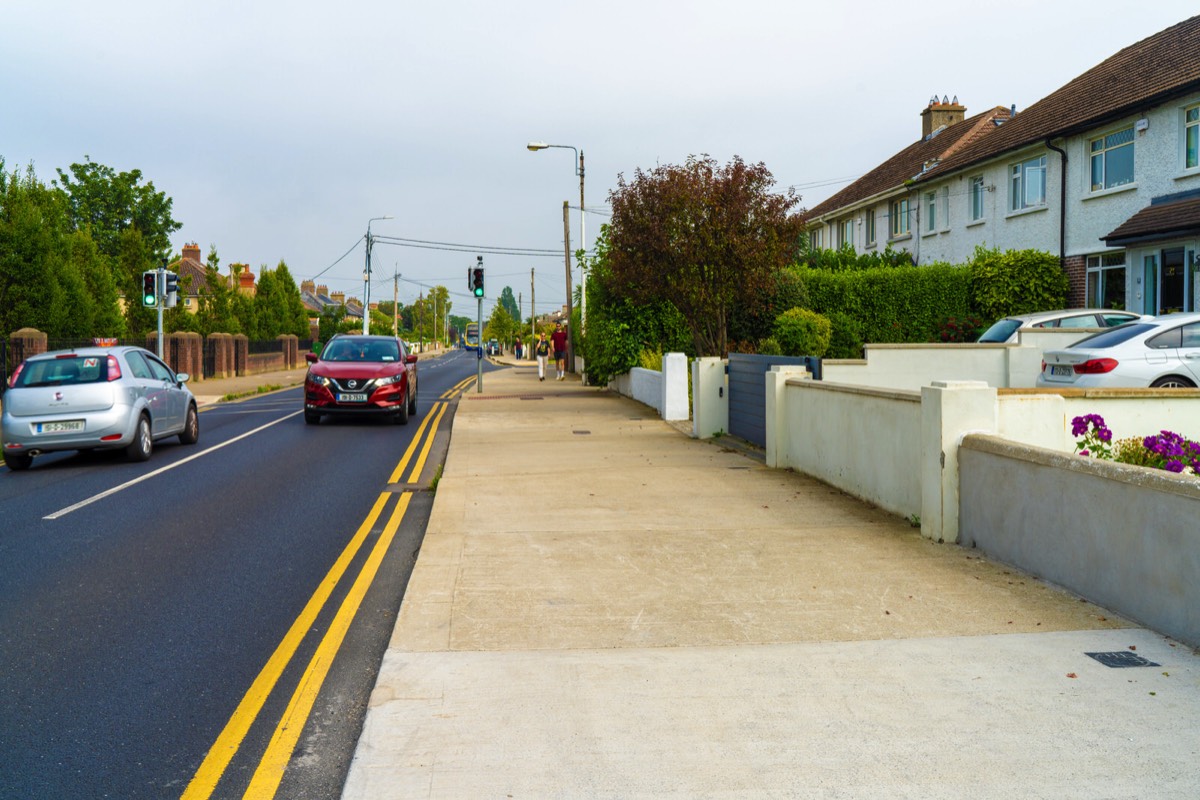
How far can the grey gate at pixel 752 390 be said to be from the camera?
1417cm

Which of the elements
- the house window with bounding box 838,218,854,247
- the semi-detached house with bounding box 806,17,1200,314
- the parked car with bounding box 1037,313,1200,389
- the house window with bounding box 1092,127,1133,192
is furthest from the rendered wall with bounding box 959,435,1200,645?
the house window with bounding box 838,218,854,247

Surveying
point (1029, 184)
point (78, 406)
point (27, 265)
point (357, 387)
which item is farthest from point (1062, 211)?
point (27, 265)

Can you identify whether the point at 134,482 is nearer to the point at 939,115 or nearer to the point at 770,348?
the point at 770,348

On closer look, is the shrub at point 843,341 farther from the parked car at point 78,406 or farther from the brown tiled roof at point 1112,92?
the parked car at point 78,406

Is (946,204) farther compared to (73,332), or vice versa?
(946,204)

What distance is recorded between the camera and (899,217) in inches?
1508

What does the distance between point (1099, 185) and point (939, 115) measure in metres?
19.1

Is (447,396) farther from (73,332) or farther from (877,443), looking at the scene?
(877,443)

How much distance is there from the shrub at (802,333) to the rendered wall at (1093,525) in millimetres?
13251

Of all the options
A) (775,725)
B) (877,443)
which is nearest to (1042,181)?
(877,443)

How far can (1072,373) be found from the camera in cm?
1426

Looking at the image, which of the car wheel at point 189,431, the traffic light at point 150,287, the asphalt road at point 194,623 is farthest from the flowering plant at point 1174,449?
the traffic light at point 150,287

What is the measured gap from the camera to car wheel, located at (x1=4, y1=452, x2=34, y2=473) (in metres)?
13.7

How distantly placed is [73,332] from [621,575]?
29089 mm
